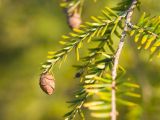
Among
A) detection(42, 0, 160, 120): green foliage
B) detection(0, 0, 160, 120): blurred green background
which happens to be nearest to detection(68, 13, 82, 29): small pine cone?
detection(42, 0, 160, 120): green foliage

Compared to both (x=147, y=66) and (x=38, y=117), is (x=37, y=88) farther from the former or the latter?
(x=147, y=66)

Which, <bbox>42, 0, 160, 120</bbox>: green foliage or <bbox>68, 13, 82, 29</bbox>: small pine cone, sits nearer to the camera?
<bbox>42, 0, 160, 120</bbox>: green foliage

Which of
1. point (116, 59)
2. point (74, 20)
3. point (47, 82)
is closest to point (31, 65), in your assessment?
point (74, 20)

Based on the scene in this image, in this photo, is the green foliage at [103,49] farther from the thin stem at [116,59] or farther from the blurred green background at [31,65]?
the blurred green background at [31,65]

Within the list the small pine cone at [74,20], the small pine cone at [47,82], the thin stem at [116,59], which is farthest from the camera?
the small pine cone at [74,20]

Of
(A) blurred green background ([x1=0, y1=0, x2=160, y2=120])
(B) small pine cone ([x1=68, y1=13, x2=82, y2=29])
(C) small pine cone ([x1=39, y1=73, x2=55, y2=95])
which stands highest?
(A) blurred green background ([x1=0, y1=0, x2=160, y2=120])

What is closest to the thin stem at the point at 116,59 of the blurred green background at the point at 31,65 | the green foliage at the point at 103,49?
the green foliage at the point at 103,49

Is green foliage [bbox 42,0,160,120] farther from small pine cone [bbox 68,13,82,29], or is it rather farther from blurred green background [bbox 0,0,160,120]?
blurred green background [bbox 0,0,160,120]

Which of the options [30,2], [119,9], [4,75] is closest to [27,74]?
[4,75]

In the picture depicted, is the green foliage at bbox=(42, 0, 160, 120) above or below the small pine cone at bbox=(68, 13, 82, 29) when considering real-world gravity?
below

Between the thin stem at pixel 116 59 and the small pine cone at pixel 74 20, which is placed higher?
the small pine cone at pixel 74 20

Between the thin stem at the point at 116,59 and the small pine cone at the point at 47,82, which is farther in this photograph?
the small pine cone at the point at 47,82
